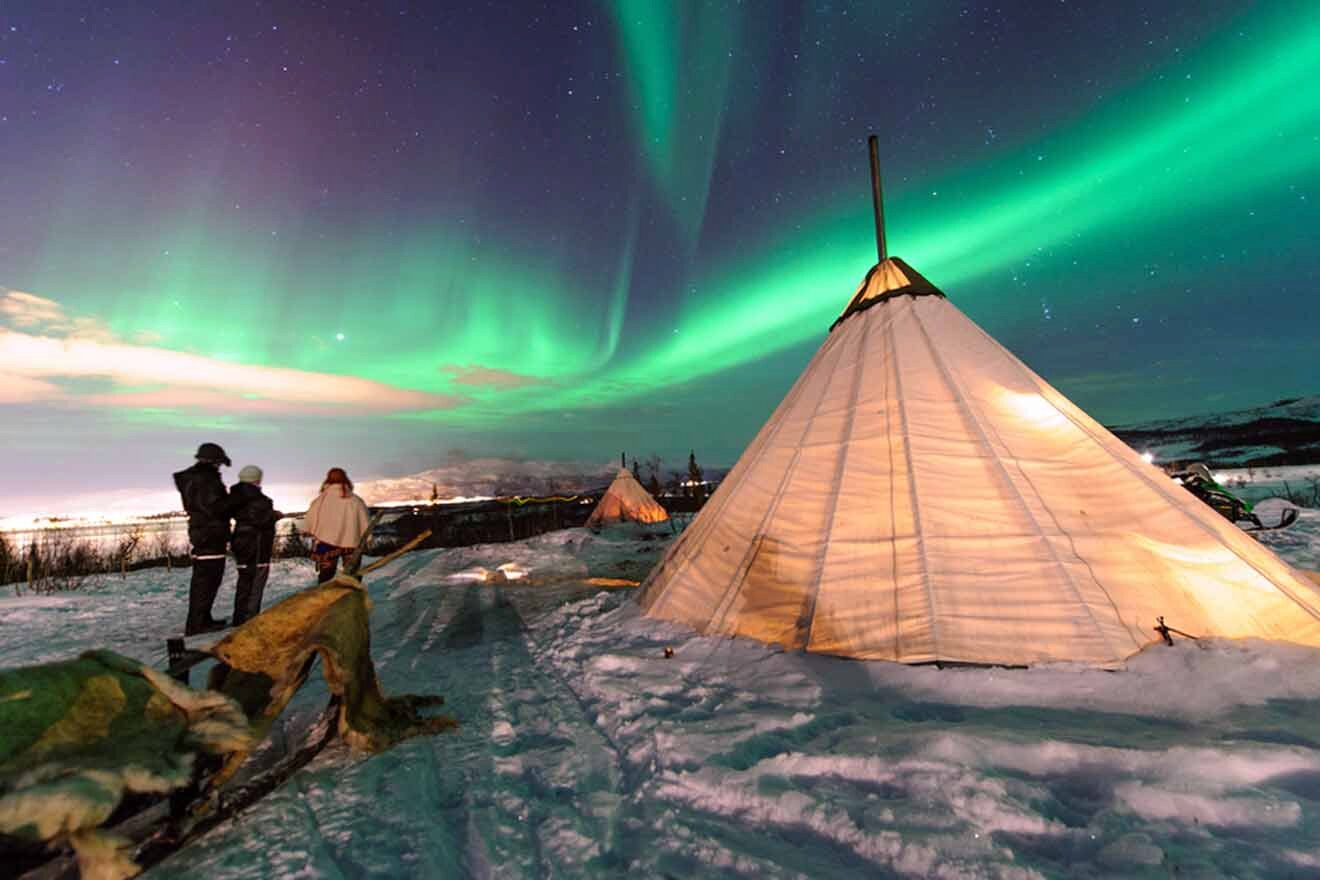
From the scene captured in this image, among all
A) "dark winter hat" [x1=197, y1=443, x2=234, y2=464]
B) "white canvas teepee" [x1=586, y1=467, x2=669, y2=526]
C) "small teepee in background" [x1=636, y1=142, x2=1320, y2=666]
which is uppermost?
"dark winter hat" [x1=197, y1=443, x2=234, y2=464]

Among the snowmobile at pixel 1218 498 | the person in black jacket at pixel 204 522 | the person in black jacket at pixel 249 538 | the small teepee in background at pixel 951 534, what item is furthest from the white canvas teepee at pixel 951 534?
the snowmobile at pixel 1218 498

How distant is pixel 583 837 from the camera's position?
2236 mm

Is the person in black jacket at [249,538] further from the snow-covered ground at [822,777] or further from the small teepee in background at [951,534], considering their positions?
the small teepee in background at [951,534]

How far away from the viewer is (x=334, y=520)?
6711mm

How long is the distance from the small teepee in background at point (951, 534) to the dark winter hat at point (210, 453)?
5188 mm

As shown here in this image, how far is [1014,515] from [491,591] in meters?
7.86

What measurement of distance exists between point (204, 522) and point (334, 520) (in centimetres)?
126

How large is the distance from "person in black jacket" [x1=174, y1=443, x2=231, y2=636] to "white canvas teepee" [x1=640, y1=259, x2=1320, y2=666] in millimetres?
4959

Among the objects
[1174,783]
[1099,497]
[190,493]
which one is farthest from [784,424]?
[190,493]

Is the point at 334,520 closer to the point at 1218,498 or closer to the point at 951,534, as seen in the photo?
the point at 951,534

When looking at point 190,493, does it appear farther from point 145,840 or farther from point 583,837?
point 583,837

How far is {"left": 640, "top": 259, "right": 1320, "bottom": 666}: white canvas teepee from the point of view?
146 inches

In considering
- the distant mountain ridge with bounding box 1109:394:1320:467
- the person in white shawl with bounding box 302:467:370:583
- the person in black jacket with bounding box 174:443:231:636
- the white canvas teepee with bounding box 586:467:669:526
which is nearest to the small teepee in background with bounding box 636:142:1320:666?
the person in white shawl with bounding box 302:467:370:583

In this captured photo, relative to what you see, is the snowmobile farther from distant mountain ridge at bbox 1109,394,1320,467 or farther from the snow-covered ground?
distant mountain ridge at bbox 1109,394,1320,467
